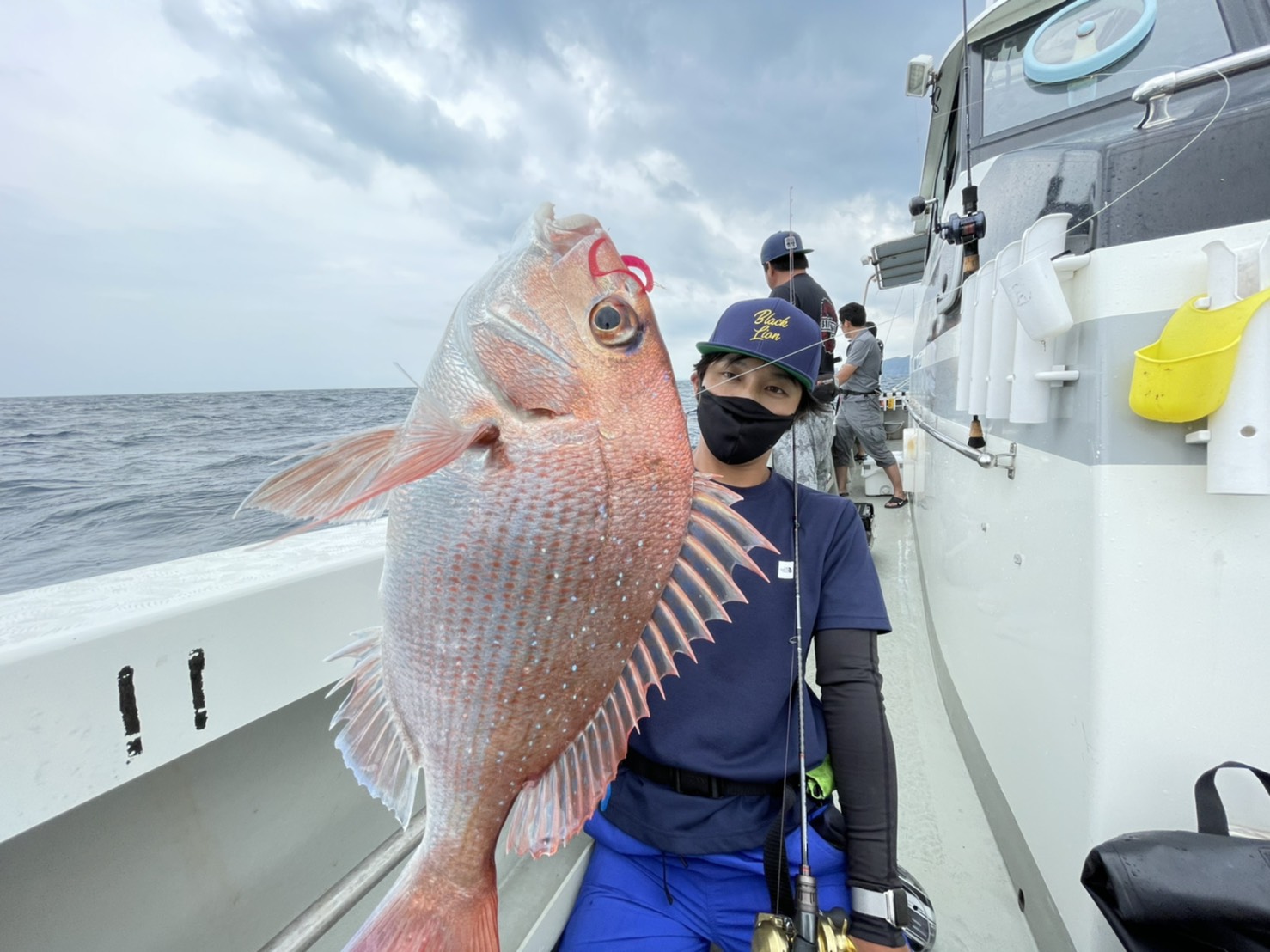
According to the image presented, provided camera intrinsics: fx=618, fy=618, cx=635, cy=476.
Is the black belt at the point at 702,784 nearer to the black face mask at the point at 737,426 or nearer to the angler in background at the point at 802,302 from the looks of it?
the black face mask at the point at 737,426

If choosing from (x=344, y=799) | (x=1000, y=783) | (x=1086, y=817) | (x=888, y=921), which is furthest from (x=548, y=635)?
(x=1000, y=783)

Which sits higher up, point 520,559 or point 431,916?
point 520,559

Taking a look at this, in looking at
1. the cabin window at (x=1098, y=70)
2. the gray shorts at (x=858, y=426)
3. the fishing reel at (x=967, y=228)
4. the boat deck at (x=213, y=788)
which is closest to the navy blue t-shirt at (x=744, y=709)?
the boat deck at (x=213, y=788)

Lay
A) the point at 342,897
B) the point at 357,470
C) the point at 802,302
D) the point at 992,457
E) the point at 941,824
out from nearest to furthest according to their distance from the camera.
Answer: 1. the point at 357,470
2. the point at 342,897
3. the point at 992,457
4. the point at 941,824
5. the point at 802,302

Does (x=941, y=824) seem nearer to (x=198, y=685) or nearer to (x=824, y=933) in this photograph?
(x=824, y=933)

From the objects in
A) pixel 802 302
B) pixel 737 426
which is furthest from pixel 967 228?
pixel 737 426

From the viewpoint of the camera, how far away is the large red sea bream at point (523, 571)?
3.20 ft

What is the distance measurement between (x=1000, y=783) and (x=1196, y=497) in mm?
1273

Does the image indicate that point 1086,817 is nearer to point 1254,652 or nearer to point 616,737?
point 1254,652

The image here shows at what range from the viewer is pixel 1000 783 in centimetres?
211

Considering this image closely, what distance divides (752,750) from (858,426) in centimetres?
512

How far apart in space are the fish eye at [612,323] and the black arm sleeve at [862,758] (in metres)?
1.00

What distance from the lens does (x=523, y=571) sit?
0.97 m

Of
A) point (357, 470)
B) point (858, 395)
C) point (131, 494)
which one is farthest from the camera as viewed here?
point (858, 395)
